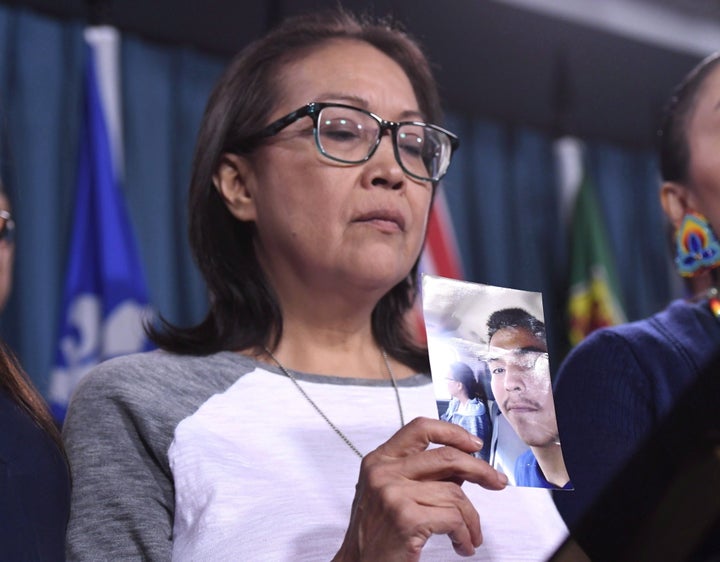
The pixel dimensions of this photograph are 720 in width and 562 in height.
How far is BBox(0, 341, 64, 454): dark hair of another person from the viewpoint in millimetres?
1084

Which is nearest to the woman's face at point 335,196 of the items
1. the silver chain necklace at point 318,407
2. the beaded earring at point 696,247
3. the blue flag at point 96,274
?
the silver chain necklace at point 318,407

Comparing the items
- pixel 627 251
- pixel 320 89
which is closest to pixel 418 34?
pixel 627 251

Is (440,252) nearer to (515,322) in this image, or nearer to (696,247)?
(696,247)

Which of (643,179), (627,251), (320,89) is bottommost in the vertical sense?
(627,251)

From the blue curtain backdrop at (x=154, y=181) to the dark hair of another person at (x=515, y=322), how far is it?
1704 millimetres

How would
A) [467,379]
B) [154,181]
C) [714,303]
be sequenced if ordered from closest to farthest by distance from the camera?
1. [467,379]
2. [714,303]
3. [154,181]

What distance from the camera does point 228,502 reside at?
3.87ft

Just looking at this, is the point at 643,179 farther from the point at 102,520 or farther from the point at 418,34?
the point at 102,520

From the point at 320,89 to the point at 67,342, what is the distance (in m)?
1.78

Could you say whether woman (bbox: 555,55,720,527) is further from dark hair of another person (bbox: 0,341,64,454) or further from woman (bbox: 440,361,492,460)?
dark hair of another person (bbox: 0,341,64,454)

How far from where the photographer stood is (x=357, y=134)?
1384 millimetres

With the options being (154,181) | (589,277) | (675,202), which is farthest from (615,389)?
(589,277)

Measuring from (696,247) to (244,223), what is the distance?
27.5 inches

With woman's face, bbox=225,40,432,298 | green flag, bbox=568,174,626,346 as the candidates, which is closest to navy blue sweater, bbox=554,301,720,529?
woman's face, bbox=225,40,432,298
